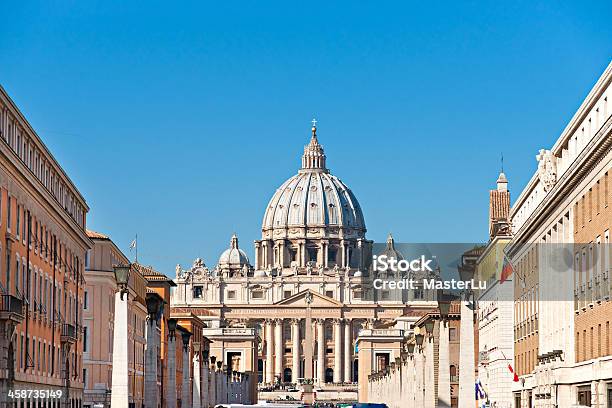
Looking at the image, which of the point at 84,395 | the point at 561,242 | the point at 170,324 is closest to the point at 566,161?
the point at 561,242

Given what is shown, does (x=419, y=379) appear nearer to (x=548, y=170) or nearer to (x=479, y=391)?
(x=548, y=170)

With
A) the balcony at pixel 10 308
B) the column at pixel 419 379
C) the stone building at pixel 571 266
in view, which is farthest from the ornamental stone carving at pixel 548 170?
the balcony at pixel 10 308

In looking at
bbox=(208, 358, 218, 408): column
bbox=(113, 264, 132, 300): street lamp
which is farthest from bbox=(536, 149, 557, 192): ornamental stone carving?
bbox=(208, 358, 218, 408): column

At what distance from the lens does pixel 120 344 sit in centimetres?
4344

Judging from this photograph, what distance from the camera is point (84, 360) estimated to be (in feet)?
278

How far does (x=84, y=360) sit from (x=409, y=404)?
17006 millimetres

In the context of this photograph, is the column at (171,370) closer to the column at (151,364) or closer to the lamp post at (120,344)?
the column at (151,364)

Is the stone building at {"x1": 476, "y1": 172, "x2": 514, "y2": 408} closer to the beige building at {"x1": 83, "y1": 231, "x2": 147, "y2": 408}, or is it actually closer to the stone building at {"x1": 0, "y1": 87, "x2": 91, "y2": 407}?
the beige building at {"x1": 83, "y1": 231, "x2": 147, "y2": 408}

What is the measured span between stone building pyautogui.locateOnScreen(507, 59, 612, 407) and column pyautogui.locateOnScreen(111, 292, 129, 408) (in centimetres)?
1349

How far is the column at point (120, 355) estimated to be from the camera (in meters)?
43.2

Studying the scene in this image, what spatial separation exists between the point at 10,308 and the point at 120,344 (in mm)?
6586

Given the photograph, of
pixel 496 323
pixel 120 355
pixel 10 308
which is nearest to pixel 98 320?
pixel 496 323

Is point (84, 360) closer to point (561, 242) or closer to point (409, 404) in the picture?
point (409, 404)

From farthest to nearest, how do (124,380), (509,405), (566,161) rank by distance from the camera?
(509,405), (566,161), (124,380)
